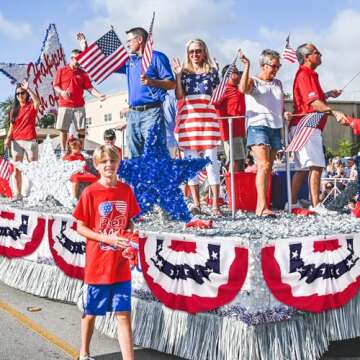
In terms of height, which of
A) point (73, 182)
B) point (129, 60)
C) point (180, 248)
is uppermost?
point (129, 60)

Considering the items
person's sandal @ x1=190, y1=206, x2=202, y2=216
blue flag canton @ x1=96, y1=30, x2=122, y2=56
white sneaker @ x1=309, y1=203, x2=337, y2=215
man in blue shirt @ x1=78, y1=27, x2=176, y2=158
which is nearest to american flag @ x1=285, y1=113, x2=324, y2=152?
white sneaker @ x1=309, y1=203, x2=337, y2=215

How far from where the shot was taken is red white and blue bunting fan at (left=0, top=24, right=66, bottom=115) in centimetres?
852

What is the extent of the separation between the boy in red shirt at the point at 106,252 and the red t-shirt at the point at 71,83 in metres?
5.08

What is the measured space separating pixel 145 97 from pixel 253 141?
1.12 meters

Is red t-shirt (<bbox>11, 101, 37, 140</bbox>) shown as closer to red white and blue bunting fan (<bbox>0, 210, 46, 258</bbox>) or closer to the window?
red white and blue bunting fan (<bbox>0, 210, 46, 258</bbox>)

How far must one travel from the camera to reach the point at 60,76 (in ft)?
27.3

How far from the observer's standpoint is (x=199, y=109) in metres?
5.61

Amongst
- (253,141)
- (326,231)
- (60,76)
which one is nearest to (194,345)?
(326,231)

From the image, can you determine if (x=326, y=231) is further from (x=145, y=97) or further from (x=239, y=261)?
(x=145, y=97)

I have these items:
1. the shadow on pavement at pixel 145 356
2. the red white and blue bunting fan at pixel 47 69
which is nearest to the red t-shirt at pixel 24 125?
the red white and blue bunting fan at pixel 47 69

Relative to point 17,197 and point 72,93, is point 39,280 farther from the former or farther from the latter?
point 72,93

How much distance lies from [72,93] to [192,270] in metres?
5.10

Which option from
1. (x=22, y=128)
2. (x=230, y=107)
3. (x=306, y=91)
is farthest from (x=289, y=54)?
(x=22, y=128)

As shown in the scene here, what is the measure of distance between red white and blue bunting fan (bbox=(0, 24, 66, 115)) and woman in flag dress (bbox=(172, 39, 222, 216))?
11.1ft
